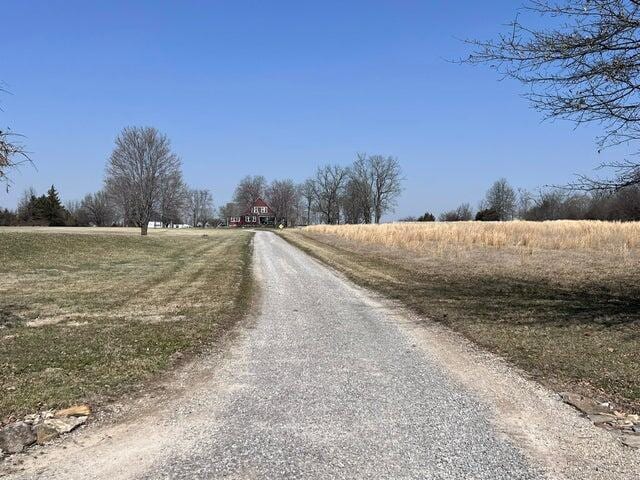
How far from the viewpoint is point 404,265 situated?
66.4 feet

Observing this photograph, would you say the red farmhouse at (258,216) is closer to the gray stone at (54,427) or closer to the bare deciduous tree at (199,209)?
the bare deciduous tree at (199,209)

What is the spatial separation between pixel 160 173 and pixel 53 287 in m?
34.1

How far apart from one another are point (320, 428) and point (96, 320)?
5.98 meters

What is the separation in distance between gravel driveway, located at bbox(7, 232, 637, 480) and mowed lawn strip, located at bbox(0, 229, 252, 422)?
90 centimetres

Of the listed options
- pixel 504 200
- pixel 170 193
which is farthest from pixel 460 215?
pixel 170 193

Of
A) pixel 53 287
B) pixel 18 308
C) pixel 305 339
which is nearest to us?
pixel 305 339

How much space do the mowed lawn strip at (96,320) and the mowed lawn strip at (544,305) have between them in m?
4.18

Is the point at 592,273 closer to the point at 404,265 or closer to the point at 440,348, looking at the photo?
the point at 404,265

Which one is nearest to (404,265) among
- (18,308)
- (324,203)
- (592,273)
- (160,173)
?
(592,273)

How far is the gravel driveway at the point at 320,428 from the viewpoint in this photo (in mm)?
3615

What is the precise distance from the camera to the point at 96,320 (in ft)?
29.1

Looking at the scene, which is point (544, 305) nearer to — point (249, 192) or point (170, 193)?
point (170, 193)

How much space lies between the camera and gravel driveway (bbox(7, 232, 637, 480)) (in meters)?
3.62

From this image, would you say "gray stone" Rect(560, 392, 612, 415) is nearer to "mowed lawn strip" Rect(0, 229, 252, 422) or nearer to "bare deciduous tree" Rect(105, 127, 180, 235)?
"mowed lawn strip" Rect(0, 229, 252, 422)
